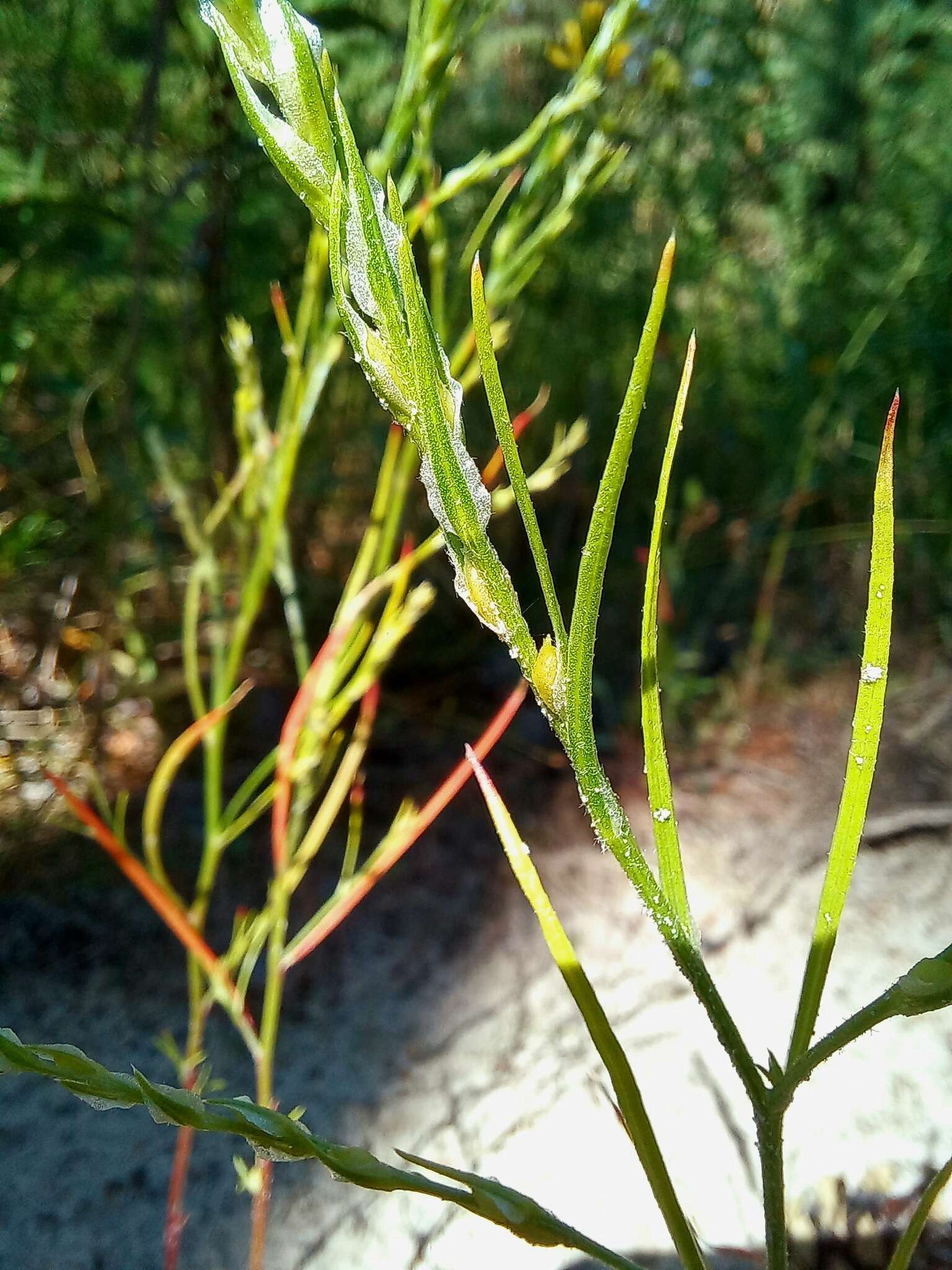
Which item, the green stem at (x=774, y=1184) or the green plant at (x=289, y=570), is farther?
the green plant at (x=289, y=570)

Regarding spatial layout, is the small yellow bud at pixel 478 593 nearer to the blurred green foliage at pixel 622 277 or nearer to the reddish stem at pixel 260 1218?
the reddish stem at pixel 260 1218

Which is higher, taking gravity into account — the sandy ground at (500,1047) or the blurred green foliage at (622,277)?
the blurred green foliage at (622,277)

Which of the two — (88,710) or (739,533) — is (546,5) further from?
(88,710)

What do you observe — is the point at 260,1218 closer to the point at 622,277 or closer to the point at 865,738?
the point at 865,738

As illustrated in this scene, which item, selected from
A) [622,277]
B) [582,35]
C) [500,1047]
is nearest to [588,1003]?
[500,1047]

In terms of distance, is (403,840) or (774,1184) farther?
(403,840)

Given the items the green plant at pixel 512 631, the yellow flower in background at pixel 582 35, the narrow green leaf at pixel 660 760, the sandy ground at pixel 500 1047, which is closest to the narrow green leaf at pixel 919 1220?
the green plant at pixel 512 631
